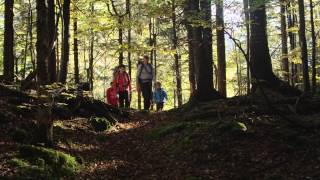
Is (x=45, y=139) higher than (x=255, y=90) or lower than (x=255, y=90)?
lower

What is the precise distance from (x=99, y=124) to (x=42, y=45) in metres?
4.20

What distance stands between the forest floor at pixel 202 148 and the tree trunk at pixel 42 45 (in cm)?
149

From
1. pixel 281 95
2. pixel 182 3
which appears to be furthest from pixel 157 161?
pixel 182 3

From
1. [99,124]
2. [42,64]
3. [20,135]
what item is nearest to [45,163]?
[20,135]

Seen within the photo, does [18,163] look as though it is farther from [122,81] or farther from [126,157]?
[122,81]

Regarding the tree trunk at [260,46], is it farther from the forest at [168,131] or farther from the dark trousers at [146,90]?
the dark trousers at [146,90]

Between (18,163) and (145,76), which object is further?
(145,76)

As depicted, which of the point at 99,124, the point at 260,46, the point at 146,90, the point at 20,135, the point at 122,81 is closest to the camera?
the point at 20,135

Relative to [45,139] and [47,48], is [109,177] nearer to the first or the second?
[45,139]

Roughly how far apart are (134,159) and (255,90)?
603 centimetres

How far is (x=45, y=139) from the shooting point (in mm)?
8445

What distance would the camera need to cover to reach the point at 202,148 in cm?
900

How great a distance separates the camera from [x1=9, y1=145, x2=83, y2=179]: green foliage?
7.16 m

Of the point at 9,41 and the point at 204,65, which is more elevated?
the point at 9,41
